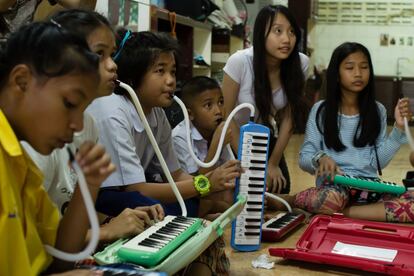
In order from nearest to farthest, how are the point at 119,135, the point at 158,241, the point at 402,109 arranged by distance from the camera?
the point at 158,241, the point at 119,135, the point at 402,109

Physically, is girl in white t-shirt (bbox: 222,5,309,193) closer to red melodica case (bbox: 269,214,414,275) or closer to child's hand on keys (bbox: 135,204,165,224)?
red melodica case (bbox: 269,214,414,275)

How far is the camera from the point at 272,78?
8.54 feet

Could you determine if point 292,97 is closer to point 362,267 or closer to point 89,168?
point 362,267

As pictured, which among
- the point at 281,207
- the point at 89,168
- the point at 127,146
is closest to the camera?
the point at 89,168

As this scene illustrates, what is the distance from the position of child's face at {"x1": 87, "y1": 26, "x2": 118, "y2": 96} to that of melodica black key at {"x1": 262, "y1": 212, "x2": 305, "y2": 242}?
0.89 m

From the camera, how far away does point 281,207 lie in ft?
8.06

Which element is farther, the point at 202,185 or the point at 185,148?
the point at 185,148

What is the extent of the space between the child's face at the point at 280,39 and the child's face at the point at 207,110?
380mm

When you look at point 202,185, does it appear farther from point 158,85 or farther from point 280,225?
point 280,225

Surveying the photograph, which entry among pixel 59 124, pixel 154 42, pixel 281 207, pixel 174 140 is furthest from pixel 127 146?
pixel 281 207

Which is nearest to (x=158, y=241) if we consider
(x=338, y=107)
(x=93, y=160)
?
(x=93, y=160)

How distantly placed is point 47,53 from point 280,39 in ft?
5.51

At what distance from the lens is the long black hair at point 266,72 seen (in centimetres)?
254

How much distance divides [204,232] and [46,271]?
0.38m
